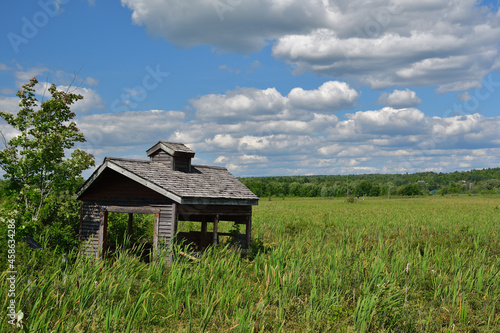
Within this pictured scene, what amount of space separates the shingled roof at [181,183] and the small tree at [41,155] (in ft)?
3.18

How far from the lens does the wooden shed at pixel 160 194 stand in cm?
1338

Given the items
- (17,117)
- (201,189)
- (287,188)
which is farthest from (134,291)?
(287,188)

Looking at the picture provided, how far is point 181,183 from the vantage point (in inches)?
563

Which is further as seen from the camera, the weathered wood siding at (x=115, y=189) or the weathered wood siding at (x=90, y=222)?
the weathered wood siding at (x=90, y=222)

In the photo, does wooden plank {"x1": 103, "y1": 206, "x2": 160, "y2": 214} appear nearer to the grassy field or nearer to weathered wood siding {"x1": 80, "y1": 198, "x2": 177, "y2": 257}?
weathered wood siding {"x1": 80, "y1": 198, "x2": 177, "y2": 257}

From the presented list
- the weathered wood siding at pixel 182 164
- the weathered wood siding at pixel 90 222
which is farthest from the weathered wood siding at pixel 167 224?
the weathered wood siding at pixel 90 222

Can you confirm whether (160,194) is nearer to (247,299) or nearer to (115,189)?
(115,189)

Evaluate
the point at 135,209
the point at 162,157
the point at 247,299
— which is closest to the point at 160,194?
the point at 135,209

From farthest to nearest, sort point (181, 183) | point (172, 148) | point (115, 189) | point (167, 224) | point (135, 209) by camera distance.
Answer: point (172, 148), point (115, 189), point (181, 183), point (135, 209), point (167, 224)

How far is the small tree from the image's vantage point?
46.2 feet

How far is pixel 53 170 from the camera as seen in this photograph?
14.7m

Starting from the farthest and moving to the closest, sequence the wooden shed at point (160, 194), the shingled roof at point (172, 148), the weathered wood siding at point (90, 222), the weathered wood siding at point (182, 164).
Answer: the weathered wood siding at point (182, 164), the shingled roof at point (172, 148), the weathered wood siding at point (90, 222), the wooden shed at point (160, 194)

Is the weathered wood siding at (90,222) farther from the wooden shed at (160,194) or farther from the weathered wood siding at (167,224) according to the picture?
the weathered wood siding at (167,224)

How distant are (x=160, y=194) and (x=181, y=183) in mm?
865
